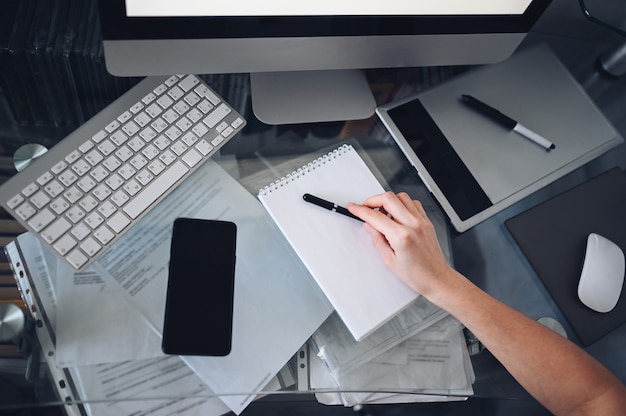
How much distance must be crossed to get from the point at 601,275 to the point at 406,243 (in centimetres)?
30

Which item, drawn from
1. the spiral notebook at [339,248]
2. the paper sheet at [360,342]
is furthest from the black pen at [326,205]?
the paper sheet at [360,342]

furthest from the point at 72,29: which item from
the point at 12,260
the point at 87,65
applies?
the point at 12,260

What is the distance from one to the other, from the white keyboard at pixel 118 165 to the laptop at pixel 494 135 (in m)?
0.27

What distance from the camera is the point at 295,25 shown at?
1.96 feet

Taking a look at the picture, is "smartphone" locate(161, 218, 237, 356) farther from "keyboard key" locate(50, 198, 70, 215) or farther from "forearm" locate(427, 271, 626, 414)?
"forearm" locate(427, 271, 626, 414)

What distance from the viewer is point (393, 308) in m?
0.64

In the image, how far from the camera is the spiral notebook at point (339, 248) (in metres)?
0.63

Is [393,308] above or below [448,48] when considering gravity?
below

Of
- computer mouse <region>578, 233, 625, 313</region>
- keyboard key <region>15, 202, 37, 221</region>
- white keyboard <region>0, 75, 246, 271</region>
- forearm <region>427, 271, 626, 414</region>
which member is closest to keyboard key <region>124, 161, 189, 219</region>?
white keyboard <region>0, 75, 246, 271</region>

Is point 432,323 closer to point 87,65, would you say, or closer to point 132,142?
point 132,142

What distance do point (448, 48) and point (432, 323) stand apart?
36 centimetres

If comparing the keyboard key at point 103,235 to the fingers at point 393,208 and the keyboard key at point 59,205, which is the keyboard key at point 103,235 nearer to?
the keyboard key at point 59,205

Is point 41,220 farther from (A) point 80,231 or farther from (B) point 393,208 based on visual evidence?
(B) point 393,208

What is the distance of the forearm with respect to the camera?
0.63 metres
